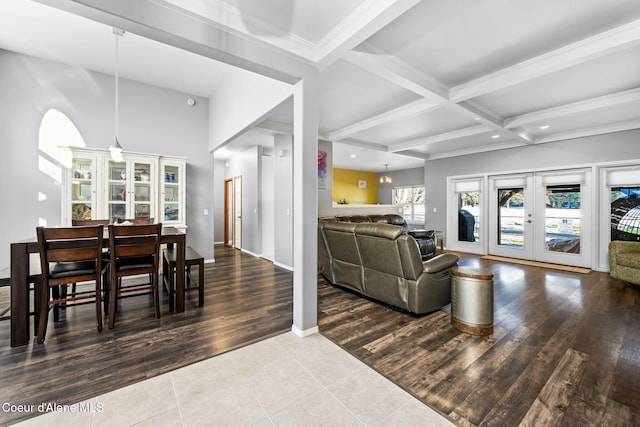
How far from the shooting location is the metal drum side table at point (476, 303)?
2463 millimetres

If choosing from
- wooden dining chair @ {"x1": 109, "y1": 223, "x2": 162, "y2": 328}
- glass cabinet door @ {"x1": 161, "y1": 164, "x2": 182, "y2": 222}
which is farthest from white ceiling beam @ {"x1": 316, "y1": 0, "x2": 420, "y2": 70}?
glass cabinet door @ {"x1": 161, "y1": 164, "x2": 182, "y2": 222}

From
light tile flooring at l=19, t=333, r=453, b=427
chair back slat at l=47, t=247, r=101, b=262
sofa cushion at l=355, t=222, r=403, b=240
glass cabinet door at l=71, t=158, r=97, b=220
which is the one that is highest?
glass cabinet door at l=71, t=158, r=97, b=220

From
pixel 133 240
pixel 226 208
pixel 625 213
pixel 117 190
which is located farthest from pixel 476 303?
pixel 226 208

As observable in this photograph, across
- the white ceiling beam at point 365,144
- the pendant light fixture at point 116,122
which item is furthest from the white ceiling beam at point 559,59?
the pendant light fixture at point 116,122

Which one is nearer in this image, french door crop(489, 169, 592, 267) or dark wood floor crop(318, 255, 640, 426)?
dark wood floor crop(318, 255, 640, 426)

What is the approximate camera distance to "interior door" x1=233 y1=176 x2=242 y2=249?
7.04 m

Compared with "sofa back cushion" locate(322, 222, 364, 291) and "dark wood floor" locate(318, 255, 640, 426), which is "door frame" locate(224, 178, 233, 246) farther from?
"dark wood floor" locate(318, 255, 640, 426)

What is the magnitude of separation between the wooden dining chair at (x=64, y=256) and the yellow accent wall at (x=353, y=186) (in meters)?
7.86

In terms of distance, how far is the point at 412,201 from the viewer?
10281 mm

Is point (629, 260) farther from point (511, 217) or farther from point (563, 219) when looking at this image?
point (511, 217)

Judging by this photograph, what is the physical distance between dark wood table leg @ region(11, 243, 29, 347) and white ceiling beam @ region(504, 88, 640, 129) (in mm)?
6802

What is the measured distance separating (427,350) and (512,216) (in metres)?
5.51

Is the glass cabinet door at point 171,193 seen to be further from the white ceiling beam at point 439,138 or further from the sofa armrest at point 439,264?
the white ceiling beam at point 439,138

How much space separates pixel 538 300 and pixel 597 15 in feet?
10.2
